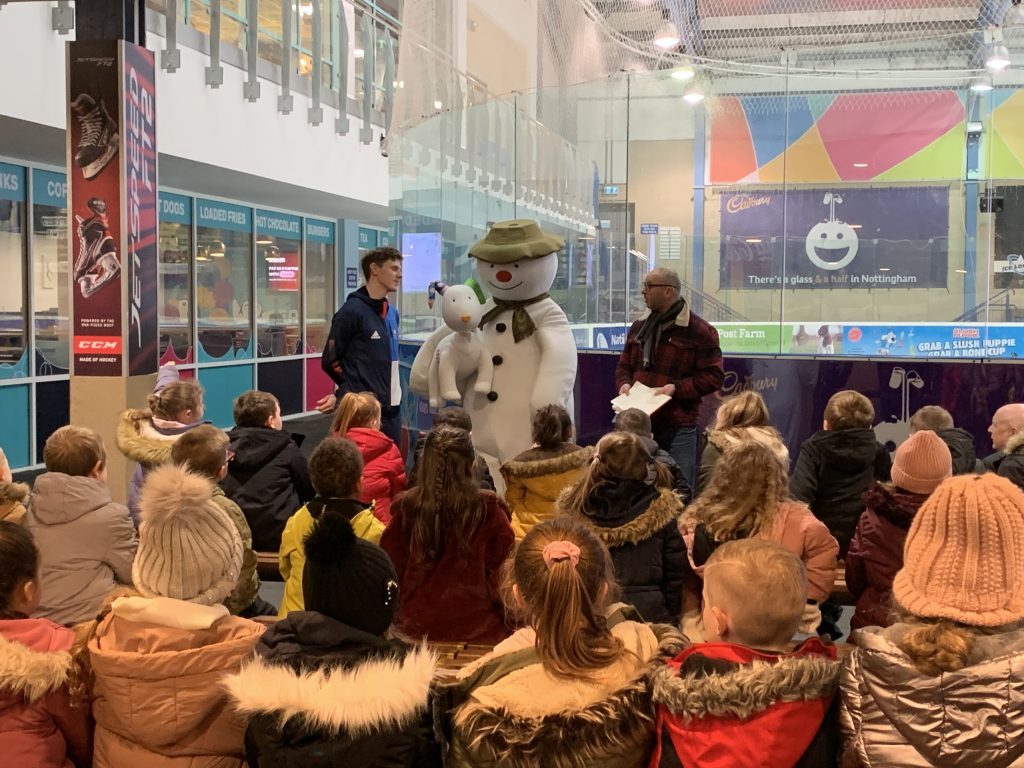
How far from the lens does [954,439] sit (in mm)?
4270

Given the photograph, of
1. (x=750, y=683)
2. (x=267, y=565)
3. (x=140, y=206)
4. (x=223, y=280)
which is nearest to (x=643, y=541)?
(x=750, y=683)

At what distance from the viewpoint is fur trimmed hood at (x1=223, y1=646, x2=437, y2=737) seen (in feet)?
6.49

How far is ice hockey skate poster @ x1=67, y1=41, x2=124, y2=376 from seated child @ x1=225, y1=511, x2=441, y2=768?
400 cm

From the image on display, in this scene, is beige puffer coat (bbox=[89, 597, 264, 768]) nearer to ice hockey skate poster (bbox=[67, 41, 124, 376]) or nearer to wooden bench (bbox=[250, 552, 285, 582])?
wooden bench (bbox=[250, 552, 285, 582])

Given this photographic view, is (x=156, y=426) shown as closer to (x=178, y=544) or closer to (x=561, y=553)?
(x=178, y=544)

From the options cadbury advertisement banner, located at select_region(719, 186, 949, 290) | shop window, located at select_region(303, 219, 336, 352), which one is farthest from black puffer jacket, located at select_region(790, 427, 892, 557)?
shop window, located at select_region(303, 219, 336, 352)

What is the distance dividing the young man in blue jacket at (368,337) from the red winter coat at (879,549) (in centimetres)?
342

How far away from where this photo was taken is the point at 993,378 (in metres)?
6.52

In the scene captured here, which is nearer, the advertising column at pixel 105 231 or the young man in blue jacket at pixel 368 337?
the advertising column at pixel 105 231

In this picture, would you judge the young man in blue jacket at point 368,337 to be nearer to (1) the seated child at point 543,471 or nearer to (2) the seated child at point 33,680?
(1) the seated child at point 543,471

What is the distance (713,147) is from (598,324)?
5.03 ft

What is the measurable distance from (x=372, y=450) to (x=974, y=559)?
8.66ft

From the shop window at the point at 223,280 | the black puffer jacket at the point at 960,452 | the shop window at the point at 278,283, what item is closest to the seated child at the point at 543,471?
the black puffer jacket at the point at 960,452

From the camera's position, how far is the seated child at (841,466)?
13.3 feet
